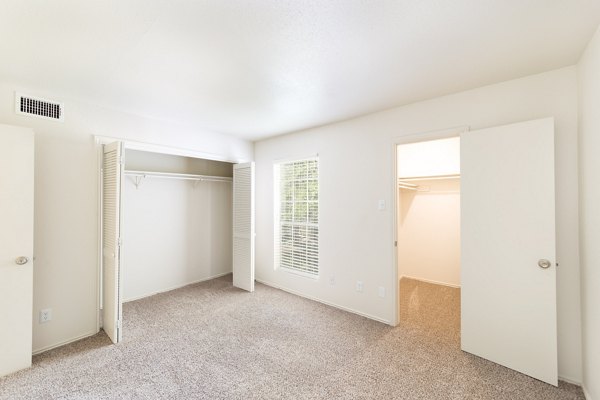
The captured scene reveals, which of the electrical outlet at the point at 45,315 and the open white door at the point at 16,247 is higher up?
the open white door at the point at 16,247

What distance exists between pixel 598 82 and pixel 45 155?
447cm

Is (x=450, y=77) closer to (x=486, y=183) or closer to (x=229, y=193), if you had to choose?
(x=486, y=183)

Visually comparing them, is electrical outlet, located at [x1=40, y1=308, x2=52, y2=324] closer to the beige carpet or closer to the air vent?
the beige carpet

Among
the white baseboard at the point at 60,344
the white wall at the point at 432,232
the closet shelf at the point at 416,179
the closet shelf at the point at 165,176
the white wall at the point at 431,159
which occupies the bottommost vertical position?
the white baseboard at the point at 60,344

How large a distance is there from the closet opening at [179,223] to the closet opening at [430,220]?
249 centimetres

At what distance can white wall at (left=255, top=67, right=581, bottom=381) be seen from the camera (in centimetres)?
219

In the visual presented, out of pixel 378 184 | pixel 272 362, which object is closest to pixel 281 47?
pixel 378 184

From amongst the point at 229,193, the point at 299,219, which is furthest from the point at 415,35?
the point at 229,193

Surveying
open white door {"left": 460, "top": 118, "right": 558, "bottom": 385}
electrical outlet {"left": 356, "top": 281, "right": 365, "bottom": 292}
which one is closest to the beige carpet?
open white door {"left": 460, "top": 118, "right": 558, "bottom": 385}

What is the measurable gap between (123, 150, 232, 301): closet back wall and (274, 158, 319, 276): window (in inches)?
50.8

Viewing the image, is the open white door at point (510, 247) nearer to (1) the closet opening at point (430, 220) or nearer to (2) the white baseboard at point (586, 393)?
(2) the white baseboard at point (586, 393)

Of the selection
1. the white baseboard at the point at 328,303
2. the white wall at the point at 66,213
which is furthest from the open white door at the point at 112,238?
the white baseboard at the point at 328,303

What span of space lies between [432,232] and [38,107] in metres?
5.45

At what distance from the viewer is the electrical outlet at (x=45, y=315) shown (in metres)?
2.64
